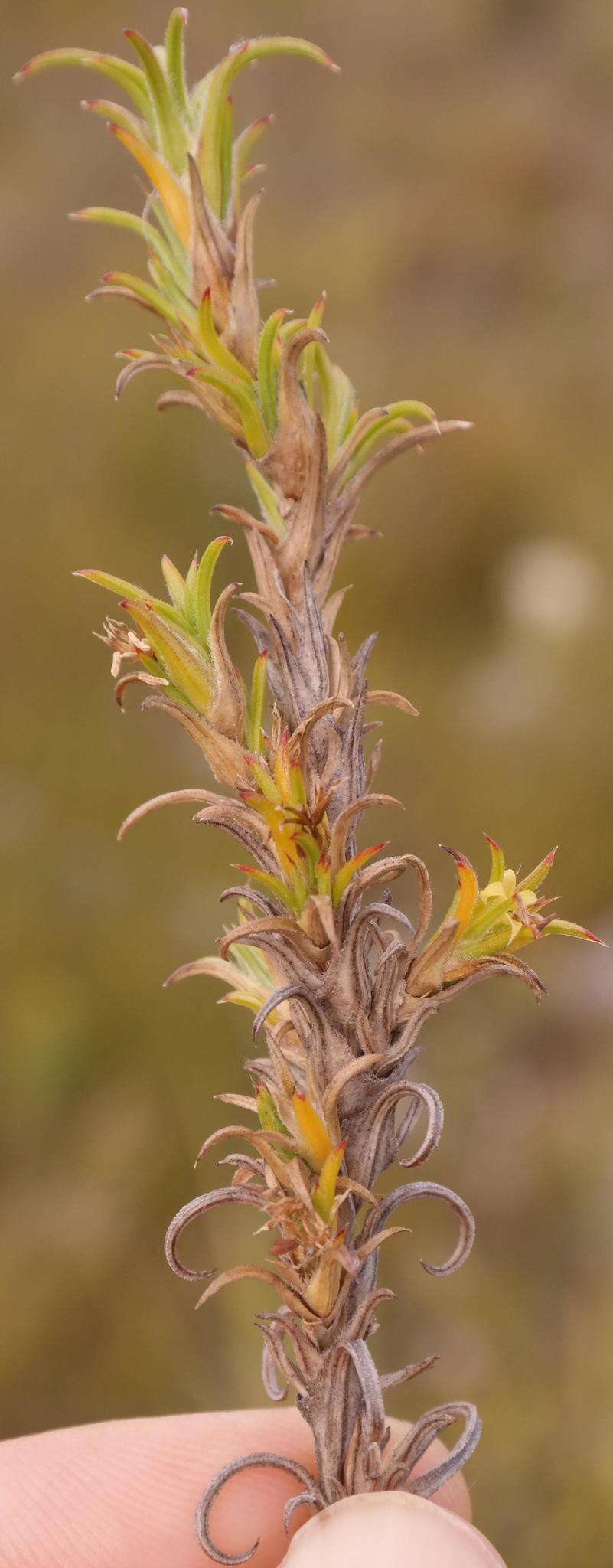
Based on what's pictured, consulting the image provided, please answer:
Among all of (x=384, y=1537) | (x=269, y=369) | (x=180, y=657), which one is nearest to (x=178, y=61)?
(x=269, y=369)

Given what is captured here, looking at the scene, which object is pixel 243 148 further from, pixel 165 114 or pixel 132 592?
pixel 132 592

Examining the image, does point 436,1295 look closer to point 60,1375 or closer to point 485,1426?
point 485,1426

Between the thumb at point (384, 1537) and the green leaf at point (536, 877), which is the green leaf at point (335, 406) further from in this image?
the thumb at point (384, 1537)

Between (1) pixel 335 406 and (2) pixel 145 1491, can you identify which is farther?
(2) pixel 145 1491

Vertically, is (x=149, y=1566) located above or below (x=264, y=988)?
below

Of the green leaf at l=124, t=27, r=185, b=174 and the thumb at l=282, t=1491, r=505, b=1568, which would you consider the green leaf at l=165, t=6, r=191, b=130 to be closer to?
the green leaf at l=124, t=27, r=185, b=174

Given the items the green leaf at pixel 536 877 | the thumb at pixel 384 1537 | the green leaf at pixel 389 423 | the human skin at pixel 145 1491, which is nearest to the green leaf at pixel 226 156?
the green leaf at pixel 389 423

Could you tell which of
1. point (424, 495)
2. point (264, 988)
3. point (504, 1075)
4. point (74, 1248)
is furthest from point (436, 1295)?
point (424, 495)
